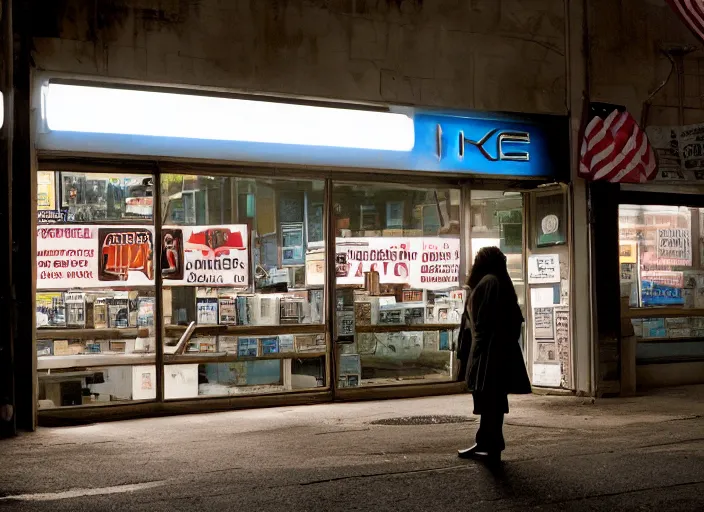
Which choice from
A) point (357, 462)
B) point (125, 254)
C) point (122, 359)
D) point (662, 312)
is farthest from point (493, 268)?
point (662, 312)

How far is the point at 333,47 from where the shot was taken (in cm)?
1094

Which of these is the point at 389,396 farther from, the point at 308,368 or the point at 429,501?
the point at 429,501

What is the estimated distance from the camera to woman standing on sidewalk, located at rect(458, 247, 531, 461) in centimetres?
759

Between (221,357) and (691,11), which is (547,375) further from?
(691,11)

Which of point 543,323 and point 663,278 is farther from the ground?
point 663,278

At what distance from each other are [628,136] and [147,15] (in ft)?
21.3

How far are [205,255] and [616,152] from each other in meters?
5.62

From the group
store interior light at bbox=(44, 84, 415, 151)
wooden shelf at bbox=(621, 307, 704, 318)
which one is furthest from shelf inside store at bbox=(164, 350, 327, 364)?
wooden shelf at bbox=(621, 307, 704, 318)

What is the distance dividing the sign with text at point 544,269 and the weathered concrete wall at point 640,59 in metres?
2.26

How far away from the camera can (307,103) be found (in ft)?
35.6

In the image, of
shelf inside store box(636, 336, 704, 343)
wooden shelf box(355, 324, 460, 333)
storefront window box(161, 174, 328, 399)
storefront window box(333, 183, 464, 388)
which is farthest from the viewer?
shelf inside store box(636, 336, 704, 343)

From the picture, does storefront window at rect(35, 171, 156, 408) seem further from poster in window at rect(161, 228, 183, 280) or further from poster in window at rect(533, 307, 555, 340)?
poster in window at rect(533, 307, 555, 340)

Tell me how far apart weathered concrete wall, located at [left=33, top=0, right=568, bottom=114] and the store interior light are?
0.68 ft

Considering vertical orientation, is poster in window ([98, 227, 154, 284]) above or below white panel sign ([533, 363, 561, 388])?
above
